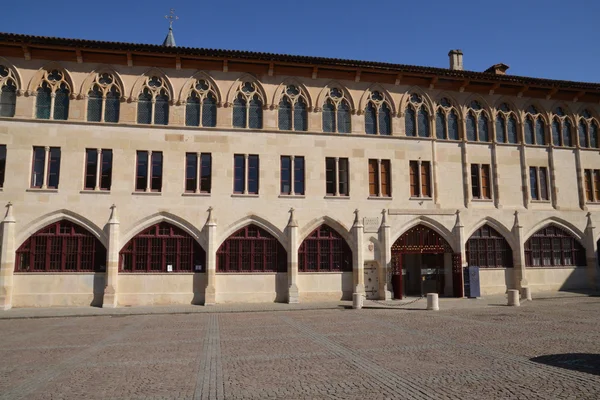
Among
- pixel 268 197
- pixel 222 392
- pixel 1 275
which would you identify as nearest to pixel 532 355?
pixel 222 392

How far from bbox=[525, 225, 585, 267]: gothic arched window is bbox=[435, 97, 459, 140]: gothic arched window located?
26.7 feet

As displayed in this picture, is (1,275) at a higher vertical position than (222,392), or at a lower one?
higher

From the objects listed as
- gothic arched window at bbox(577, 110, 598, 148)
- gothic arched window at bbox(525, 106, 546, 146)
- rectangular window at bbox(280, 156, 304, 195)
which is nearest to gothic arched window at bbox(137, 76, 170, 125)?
rectangular window at bbox(280, 156, 304, 195)

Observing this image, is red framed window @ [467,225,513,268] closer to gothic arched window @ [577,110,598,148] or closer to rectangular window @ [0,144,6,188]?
gothic arched window @ [577,110,598,148]

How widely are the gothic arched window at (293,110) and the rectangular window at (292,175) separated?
5.88 ft

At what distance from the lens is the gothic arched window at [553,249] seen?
27.0 metres

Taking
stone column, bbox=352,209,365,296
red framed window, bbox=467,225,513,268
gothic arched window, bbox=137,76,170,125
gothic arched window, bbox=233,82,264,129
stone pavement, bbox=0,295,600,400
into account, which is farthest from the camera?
red framed window, bbox=467,225,513,268

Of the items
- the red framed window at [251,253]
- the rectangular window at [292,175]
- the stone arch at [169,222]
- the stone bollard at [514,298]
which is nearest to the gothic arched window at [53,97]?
the stone arch at [169,222]

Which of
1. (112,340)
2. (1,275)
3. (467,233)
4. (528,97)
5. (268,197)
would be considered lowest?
(112,340)

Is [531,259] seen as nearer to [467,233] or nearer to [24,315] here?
[467,233]

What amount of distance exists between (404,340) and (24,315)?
15665mm

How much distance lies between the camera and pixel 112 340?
1254cm

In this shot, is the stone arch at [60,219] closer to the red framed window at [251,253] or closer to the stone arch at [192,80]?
the red framed window at [251,253]

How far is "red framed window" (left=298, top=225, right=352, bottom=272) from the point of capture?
2367 centimetres
